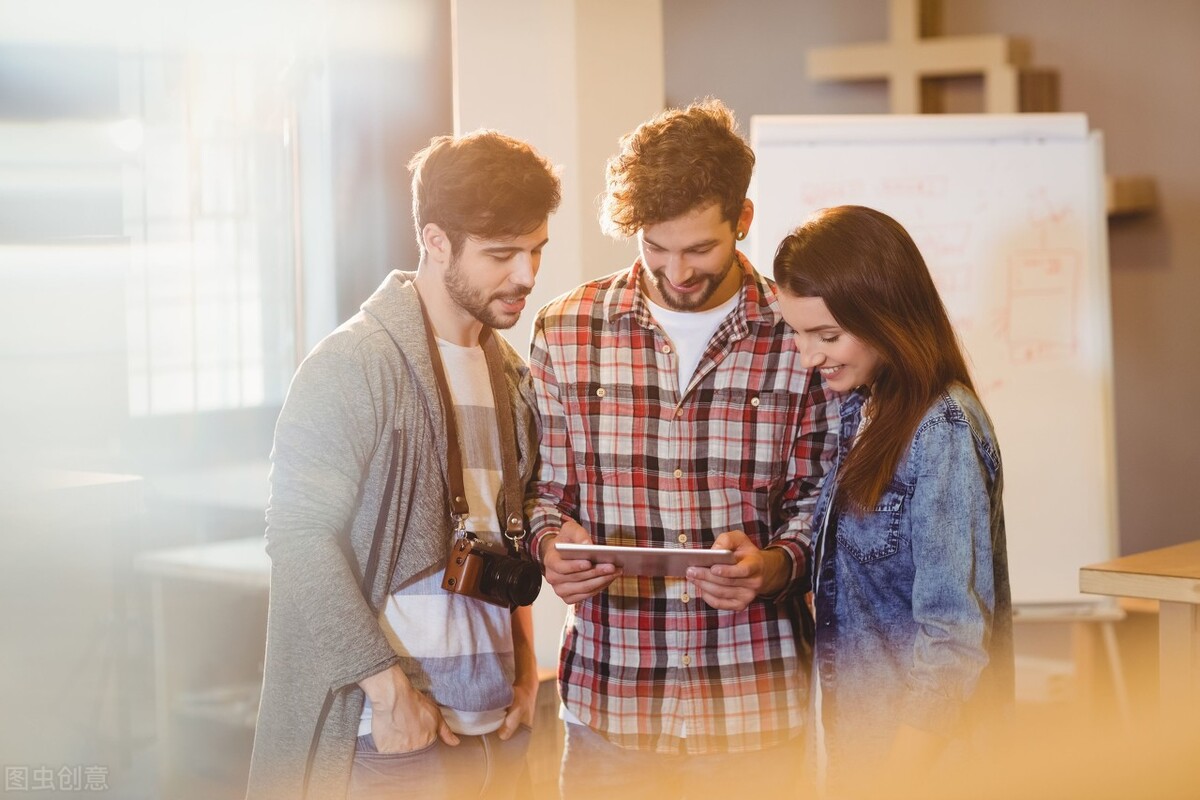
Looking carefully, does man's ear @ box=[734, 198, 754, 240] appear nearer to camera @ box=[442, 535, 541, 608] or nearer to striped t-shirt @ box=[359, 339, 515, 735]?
striped t-shirt @ box=[359, 339, 515, 735]

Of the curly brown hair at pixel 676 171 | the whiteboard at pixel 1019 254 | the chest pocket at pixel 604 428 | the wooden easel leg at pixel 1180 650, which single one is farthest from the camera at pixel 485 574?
the whiteboard at pixel 1019 254

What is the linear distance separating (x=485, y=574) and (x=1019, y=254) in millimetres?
2098

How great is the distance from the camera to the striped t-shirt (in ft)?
4.83

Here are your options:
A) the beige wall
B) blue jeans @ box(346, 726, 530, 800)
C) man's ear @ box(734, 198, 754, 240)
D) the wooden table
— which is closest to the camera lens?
blue jeans @ box(346, 726, 530, 800)

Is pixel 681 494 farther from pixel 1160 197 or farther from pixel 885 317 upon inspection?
pixel 1160 197

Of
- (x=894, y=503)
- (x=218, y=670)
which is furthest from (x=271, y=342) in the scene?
(x=894, y=503)

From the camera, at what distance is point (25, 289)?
209 centimetres

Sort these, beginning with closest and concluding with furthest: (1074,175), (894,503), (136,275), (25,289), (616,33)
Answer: (894,503) → (25,289) → (136,275) → (616,33) → (1074,175)

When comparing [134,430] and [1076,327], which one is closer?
[134,430]

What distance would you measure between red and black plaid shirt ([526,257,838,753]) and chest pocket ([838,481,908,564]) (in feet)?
0.49

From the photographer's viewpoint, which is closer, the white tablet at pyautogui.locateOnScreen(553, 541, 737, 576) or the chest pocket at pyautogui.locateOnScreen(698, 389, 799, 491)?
the white tablet at pyautogui.locateOnScreen(553, 541, 737, 576)

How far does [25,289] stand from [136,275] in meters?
0.22

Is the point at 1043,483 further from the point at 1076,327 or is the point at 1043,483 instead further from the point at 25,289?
the point at 25,289

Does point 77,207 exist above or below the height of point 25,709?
above
